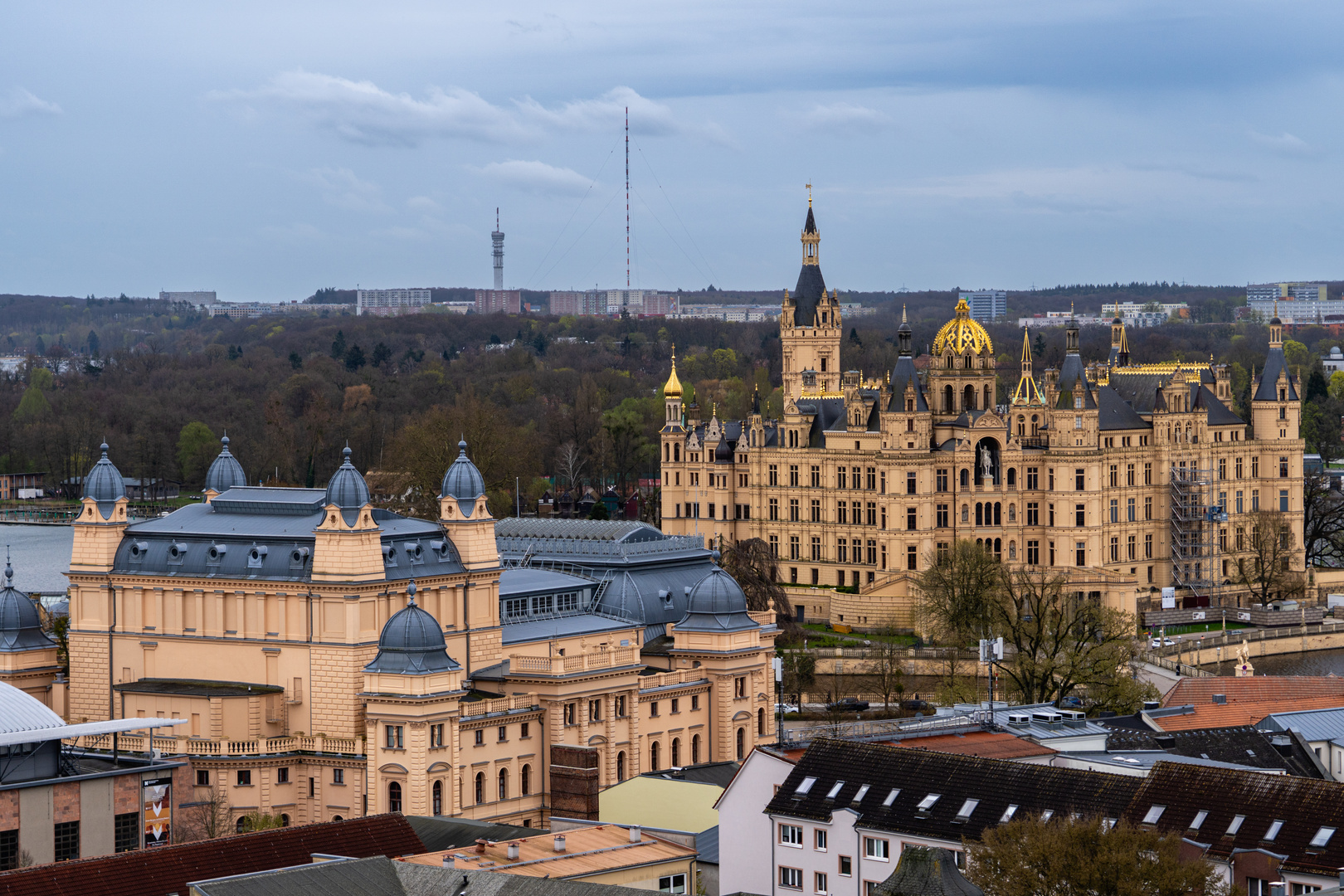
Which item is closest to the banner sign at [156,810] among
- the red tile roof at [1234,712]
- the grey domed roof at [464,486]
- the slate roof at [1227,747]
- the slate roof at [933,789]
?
the slate roof at [933,789]

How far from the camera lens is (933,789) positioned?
74.3m

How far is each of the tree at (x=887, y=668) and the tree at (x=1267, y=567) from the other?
28.2 meters

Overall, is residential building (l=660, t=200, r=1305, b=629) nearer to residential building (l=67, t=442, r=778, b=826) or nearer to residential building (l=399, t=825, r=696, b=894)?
residential building (l=67, t=442, r=778, b=826)

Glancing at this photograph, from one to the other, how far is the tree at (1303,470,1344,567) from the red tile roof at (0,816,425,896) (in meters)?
110

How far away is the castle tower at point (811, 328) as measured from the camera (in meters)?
177

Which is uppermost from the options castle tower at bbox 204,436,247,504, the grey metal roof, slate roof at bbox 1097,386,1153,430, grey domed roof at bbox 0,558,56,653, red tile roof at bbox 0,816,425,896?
slate roof at bbox 1097,386,1153,430

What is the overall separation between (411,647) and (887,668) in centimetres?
4917

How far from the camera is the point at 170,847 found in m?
70.2

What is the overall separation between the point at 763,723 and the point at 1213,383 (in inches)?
3023

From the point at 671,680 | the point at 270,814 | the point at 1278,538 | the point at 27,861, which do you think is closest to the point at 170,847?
the point at 27,861

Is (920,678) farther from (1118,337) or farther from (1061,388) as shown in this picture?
(1118,337)

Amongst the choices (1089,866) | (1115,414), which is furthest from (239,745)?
(1115,414)

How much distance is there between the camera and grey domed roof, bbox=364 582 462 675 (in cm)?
9106

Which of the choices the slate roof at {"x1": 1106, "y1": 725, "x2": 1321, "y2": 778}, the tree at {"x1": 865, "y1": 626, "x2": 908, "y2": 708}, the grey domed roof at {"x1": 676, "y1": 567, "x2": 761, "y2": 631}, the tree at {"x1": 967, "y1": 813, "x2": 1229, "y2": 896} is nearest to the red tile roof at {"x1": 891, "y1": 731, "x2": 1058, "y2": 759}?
the slate roof at {"x1": 1106, "y1": 725, "x2": 1321, "y2": 778}
